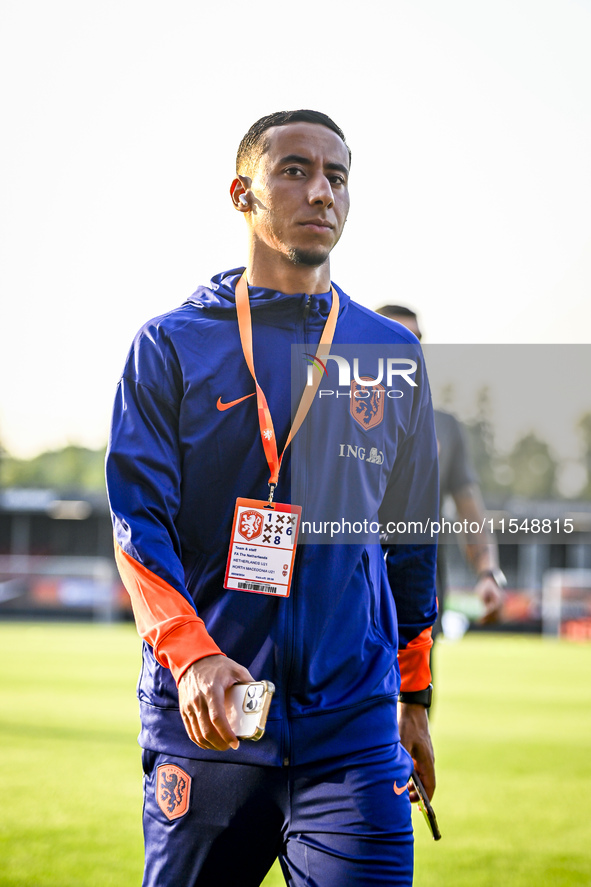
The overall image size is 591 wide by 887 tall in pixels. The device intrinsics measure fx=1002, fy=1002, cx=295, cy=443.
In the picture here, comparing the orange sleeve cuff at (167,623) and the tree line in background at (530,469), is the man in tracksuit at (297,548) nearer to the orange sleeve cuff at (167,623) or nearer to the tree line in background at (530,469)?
the orange sleeve cuff at (167,623)

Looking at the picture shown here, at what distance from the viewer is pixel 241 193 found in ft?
8.12

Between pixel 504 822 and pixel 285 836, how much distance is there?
12.7 ft

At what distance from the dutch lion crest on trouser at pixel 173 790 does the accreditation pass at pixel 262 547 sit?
419 mm

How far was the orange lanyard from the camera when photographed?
2236 mm

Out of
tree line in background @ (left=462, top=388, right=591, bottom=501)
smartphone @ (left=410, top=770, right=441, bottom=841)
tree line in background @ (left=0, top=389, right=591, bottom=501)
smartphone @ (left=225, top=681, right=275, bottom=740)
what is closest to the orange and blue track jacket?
smartphone @ (left=225, top=681, right=275, bottom=740)

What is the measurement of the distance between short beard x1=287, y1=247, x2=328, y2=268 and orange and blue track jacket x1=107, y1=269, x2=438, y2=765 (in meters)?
0.08

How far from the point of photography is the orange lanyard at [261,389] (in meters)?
2.24

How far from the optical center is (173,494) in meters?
2.19

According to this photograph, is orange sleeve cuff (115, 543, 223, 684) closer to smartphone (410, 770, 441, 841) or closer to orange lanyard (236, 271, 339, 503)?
orange lanyard (236, 271, 339, 503)

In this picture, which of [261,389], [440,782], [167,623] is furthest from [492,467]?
[167,623]

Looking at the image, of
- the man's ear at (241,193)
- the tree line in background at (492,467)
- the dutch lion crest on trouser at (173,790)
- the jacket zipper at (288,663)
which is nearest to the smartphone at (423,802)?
the jacket zipper at (288,663)

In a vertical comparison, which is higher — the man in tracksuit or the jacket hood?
the jacket hood

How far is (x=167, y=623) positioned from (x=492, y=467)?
3063 centimetres

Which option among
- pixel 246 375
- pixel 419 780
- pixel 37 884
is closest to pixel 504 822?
pixel 37 884
